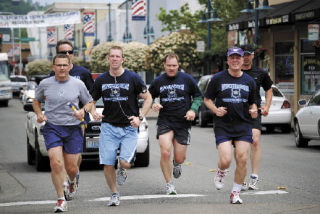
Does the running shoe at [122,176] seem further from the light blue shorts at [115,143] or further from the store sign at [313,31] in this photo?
the store sign at [313,31]

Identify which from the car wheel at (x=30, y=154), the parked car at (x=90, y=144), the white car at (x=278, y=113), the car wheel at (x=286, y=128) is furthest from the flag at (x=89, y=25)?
the parked car at (x=90, y=144)

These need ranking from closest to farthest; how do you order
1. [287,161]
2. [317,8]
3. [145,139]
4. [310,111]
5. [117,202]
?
1. [117,202]
2. [145,139]
3. [287,161]
4. [310,111]
5. [317,8]

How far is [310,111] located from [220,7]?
2634 centimetres

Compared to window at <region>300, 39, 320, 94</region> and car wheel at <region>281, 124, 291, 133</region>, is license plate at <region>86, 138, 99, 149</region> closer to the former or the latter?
car wheel at <region>281, 124, 291, 133</region>

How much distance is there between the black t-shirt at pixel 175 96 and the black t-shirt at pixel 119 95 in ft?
2.11

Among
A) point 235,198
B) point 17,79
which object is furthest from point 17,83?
point 235,198

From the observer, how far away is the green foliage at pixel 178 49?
44.3 metres

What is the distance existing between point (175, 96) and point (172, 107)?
0.49 ft

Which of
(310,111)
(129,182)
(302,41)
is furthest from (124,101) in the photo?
(302,41)

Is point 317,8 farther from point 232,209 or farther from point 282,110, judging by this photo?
point 232,209

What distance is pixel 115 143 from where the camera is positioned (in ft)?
31.2

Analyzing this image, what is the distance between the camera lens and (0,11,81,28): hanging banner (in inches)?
1720

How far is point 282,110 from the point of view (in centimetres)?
2306

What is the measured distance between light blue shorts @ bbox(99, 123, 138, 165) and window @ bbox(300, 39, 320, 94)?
1981 cm
